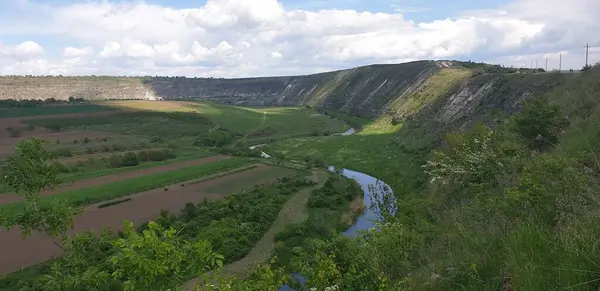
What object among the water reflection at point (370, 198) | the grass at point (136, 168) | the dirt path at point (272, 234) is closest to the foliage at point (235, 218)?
the dirt path at point (272, 234)

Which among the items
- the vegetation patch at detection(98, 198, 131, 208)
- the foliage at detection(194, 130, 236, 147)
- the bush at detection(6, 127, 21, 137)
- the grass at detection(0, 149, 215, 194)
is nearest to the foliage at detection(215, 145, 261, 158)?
the grass at detection(0, 149, 215, 194)

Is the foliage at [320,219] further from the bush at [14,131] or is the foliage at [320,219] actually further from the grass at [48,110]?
the grass at [48,110]

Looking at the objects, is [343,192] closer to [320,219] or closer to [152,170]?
[320,219]

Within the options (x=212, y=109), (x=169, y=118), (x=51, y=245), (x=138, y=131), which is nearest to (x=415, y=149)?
(x=51, y=245)

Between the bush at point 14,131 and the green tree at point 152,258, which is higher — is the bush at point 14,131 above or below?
below

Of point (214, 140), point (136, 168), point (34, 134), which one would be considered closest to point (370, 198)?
point (136, 168)

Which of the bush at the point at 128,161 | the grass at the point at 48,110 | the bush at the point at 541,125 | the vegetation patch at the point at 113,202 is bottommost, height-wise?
the vegetation patch at the point at 113,202

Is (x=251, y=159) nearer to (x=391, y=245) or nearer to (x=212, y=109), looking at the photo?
(x=391, y=245)

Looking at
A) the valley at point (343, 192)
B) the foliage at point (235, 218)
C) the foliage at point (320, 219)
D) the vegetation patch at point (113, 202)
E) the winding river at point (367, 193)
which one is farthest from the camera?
the vegetation patch at point (113, 202)
